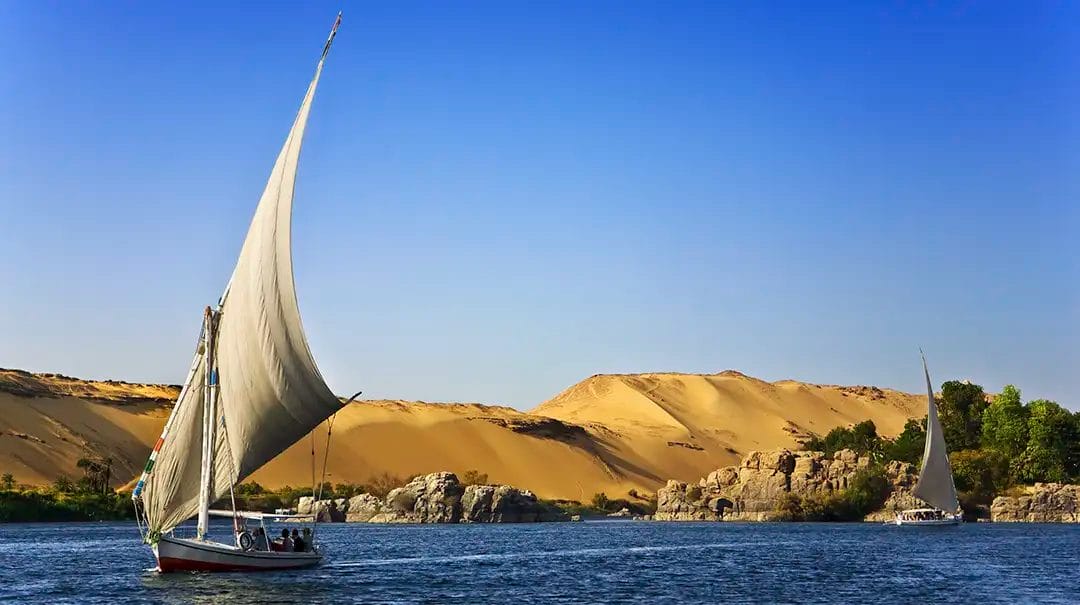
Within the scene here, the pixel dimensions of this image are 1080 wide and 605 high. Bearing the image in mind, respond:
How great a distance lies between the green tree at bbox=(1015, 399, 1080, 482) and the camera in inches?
3243

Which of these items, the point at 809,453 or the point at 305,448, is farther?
the point at 305,448

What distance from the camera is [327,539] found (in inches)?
2419

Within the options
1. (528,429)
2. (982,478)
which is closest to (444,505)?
(982,478)

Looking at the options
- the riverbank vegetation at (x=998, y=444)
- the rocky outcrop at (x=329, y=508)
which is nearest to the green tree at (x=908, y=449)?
the riverbank vegetation at (x=998, y=444)

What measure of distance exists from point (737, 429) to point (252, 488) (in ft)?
270

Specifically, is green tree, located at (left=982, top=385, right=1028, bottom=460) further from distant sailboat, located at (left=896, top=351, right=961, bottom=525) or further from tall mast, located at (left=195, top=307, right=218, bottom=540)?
tall mast, located at (left=195, top=307, right=218, bottom=540)

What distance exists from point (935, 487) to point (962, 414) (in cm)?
2071

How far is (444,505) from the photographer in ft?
282

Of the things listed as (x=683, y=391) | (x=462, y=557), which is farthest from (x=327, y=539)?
(x=683, y=391)

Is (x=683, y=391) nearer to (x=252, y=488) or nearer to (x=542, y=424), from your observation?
(x=542, y=424)

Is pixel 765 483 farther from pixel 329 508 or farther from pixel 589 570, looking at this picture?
pixel 589 570

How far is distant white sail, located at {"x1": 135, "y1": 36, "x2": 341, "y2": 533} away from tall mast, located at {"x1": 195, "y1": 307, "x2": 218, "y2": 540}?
0.54ft

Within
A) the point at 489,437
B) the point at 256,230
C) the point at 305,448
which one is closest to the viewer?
the point at 256,230

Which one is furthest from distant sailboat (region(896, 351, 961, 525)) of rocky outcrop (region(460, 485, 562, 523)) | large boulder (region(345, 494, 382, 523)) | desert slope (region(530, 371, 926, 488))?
desert slope (region(530, 371, 926, 488))
